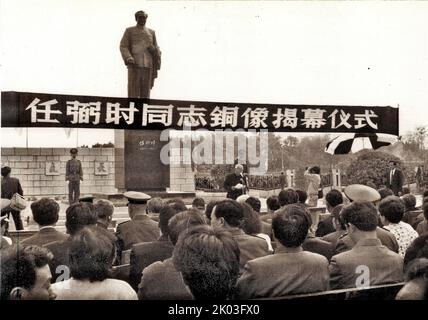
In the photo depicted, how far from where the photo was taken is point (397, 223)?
283 centimetres

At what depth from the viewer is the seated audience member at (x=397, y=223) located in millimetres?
2797

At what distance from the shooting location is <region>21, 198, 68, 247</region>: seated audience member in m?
2.46

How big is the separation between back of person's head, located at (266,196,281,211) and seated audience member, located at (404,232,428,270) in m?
0.77

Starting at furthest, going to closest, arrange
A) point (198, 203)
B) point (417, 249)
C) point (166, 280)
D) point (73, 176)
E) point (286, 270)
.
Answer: point (198, 203) → point (417, 249) → point (73, 176) → point (166, 280) → point (286, 270)

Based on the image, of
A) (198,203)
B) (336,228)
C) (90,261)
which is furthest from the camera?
(336,228)

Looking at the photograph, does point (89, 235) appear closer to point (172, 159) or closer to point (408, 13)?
point (172, 159)

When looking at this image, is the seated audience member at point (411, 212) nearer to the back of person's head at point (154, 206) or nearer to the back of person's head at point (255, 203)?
the back of person's head at point (255, 203)

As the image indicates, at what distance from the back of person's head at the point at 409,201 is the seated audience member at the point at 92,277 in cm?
188

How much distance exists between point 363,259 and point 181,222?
0.92m

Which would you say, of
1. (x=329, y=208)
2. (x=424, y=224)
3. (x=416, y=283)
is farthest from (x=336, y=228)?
(x=416, y=283)

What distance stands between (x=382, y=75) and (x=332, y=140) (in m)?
0.53

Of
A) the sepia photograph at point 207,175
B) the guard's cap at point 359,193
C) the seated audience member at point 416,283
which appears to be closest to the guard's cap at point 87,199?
the sepia photograph at point 207,175

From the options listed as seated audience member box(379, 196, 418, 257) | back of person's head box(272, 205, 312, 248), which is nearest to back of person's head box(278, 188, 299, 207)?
seated audience member box(379, 196, 418, 257)

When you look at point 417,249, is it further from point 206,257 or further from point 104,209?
point 104,209
